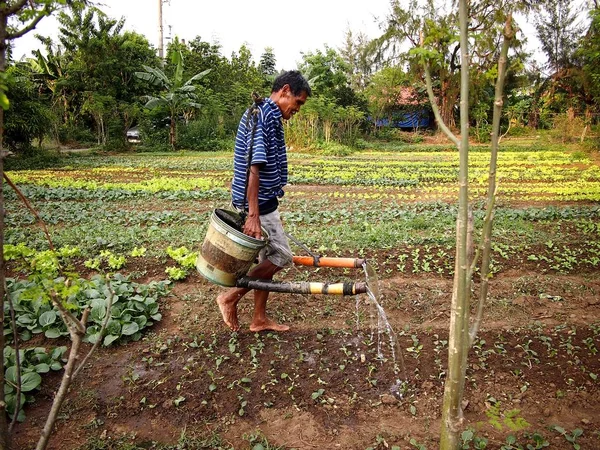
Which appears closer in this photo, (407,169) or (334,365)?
(334,365)

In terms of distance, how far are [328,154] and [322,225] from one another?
15576mm

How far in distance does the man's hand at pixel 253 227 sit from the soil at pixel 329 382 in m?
0.87

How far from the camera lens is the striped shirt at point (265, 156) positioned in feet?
10.9

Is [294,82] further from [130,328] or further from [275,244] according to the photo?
[130,328]

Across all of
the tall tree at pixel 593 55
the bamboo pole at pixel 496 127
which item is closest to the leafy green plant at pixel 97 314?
the bamboo pole at pixel 496 127

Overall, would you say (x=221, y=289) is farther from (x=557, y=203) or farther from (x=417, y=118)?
(x=417, y=118)

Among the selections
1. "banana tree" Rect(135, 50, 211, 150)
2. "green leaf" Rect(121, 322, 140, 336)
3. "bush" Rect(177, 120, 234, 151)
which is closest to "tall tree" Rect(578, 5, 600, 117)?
"green leaf" Rect(121, 322, 140, 336)

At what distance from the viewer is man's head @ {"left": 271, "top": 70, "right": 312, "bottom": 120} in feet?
11.0

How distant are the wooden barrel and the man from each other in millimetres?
A: 232

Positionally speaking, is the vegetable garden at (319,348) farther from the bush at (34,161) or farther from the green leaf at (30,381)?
the bush at (34,161)

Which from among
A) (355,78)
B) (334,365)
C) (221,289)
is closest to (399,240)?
(221,289)

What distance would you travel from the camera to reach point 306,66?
93.1 feet

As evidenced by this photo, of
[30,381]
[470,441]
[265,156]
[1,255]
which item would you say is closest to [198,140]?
[265,156]

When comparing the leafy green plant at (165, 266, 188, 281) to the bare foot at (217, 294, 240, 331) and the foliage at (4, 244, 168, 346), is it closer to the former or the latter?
the foliage at (4, 244, 168, 346)
